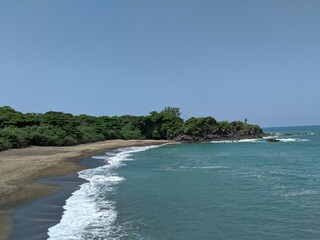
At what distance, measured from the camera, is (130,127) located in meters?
101

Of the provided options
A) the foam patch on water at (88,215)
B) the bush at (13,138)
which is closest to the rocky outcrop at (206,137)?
the bush at (13,138)

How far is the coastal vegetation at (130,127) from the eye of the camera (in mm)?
64562

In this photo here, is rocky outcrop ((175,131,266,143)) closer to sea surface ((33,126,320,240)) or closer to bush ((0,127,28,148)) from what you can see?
bush ((0,127,28,148))

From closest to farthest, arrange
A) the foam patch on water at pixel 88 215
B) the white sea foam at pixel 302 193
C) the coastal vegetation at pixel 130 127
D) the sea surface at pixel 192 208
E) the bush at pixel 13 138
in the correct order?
1. the foam patch on water at pixel 88 215
2. the sea surface at pixel 192 208
3. the white sea foam at pixel 302 193
4. the bush at pixel 13 138
5. the coastal vegetation at pixel 130 127

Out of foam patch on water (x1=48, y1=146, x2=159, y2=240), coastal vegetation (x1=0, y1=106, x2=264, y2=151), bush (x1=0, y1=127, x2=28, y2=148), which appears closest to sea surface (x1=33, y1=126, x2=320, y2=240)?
foam patch on water (x1=48, y1=146, x2=159, y2=240)

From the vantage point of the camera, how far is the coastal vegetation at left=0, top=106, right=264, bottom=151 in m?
64.6

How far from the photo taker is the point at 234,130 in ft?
356

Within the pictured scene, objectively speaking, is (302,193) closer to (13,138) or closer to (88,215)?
(88,215)

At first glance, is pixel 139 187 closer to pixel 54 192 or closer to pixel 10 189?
pixel 54 192

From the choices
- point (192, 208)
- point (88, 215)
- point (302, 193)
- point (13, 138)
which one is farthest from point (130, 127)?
point (88, 215)

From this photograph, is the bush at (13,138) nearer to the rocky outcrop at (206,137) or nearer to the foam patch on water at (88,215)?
the foam patch on water at (88,215)

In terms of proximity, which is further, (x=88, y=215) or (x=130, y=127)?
(x=130, y=127)

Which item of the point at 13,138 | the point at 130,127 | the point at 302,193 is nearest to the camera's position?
the point at 302,193

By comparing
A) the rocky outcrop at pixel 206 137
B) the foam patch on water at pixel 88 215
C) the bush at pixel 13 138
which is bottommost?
the foam patch on water at pixel 88 215
